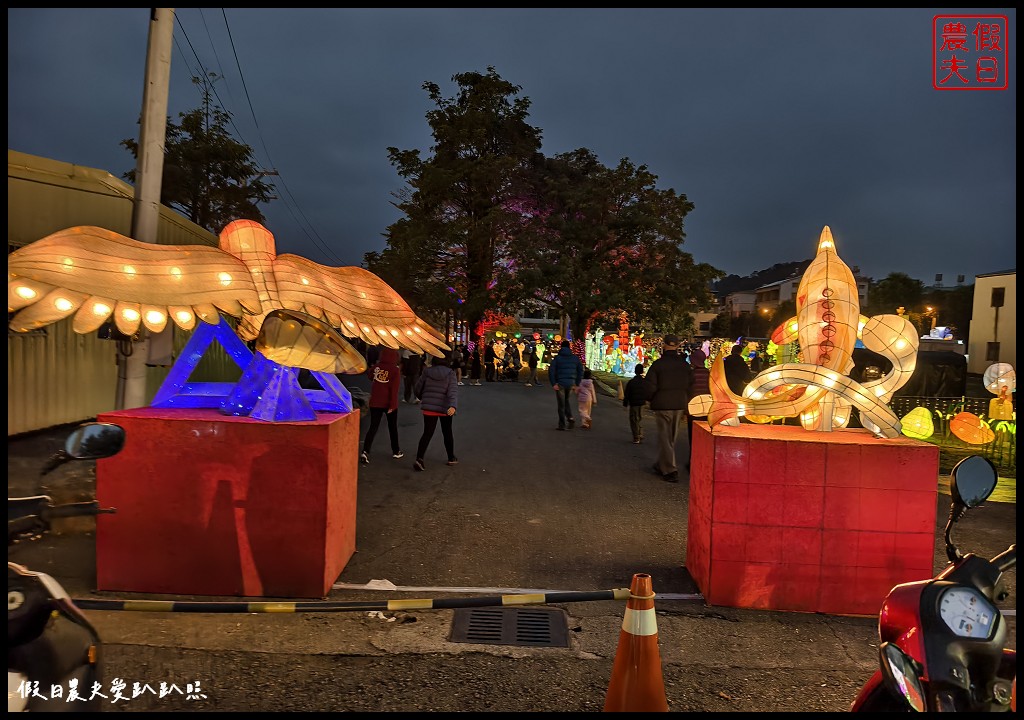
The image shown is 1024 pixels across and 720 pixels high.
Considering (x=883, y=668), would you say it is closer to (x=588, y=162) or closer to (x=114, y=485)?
(x=114, y=485)

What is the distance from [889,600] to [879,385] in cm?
298

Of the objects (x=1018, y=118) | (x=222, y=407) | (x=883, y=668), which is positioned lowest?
(x=883, y=668)

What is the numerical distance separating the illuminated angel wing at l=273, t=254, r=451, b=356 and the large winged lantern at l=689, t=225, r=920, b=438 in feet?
7.55

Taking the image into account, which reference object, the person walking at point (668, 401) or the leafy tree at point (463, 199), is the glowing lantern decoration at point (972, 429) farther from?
the leafy tree at point (463, 199)

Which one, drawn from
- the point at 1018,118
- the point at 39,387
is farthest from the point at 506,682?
the point at 39,387

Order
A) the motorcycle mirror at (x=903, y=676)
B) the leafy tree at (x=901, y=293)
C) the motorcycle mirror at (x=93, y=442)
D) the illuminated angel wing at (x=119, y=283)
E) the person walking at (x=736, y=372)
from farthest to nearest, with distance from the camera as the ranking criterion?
the leafy tree at (x=901, y=293) < the person walking at (x=736, y=372) < the illuminated angel wing at (x=119, y=283) < the motorcycle mirror at (x=93, y=442) < the motorcycle mirror at (x=903, y=676)

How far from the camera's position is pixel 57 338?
905cm

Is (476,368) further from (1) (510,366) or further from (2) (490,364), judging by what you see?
(1) (510,366)

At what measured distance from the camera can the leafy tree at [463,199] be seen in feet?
85.1

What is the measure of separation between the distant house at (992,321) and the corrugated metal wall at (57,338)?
149ft

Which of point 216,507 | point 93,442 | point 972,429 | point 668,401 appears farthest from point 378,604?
point 972,429

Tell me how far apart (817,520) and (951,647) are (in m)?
2.33

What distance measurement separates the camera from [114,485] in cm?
400

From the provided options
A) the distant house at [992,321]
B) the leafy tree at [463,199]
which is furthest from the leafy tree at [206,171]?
the distant house at [992,321]
